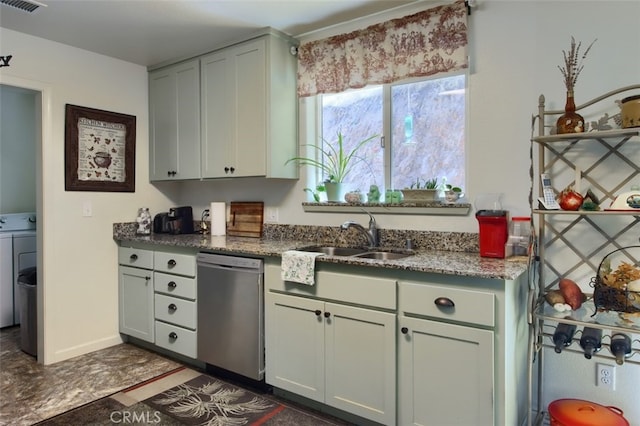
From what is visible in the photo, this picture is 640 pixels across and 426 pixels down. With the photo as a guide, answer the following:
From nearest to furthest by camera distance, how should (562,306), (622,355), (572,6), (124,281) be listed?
1. (622,355)
2. (562,306)
3. (572,6)
4. (124,281)

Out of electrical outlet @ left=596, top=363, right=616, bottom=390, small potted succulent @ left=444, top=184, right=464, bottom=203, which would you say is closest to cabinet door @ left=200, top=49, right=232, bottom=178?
small potted succulent @ left=444, top=184, right=464, bottom=203

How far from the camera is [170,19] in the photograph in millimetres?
2584

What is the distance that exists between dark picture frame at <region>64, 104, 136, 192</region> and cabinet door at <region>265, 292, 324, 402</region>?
1.85 metres

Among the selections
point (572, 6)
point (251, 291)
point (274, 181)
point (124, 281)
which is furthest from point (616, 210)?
point (124, 281)

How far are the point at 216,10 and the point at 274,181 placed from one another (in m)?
1.23

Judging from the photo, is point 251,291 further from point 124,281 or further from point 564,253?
point 564,253

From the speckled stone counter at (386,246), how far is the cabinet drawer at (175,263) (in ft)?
0.28

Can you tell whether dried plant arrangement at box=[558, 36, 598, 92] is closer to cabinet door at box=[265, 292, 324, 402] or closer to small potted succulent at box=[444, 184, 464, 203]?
small potted succulent at box=[444, 184, 464, 203]

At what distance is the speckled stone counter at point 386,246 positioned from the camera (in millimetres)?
1787

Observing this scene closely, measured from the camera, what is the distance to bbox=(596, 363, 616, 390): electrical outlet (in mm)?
1939

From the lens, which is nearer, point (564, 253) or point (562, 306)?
point (562, 306)

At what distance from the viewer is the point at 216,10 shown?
246 centimetres

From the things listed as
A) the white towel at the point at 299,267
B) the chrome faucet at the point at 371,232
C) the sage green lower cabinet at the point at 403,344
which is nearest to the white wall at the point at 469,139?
the chrome faucet at the point at 371,232

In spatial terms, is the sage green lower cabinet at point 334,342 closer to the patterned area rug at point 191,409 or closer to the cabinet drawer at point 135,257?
the patterned area rug at point 191,409
